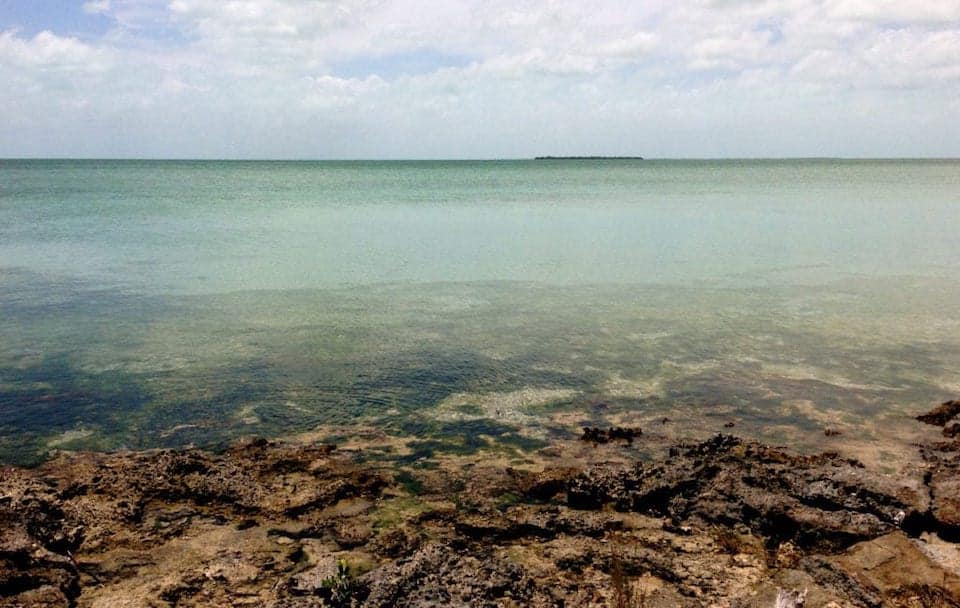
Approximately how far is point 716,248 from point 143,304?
21.0m

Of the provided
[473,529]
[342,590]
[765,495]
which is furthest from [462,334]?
[342,590]

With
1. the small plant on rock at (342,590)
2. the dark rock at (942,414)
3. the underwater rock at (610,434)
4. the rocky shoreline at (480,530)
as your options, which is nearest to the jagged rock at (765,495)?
the rocky shoreline at (480,530)

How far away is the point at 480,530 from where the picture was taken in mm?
6582

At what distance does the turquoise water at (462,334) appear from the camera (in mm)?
9977

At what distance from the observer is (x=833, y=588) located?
218 inches

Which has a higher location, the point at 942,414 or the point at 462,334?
the point at 462,334

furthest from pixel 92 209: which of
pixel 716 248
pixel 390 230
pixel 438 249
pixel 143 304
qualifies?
pixel 716 248

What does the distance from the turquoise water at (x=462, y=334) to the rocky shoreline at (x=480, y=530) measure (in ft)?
4.46

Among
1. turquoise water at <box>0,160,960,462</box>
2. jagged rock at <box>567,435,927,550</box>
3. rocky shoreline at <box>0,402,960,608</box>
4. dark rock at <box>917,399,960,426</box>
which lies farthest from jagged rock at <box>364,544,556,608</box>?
dark rock at <box>917,399,960,426</box>

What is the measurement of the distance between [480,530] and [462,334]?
7.89 metres

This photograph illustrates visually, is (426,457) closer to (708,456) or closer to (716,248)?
(708,456)

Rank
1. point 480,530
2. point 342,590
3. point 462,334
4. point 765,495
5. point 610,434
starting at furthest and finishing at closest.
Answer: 1. point 462,334
2. point 610,434
3. point 765,495
4. point 480,530
5. point 342,590

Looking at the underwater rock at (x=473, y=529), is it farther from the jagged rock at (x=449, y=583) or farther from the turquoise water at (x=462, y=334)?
the turquoise water at (x=462, y=334)

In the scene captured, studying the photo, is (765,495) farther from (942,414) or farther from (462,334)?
(462,334)
